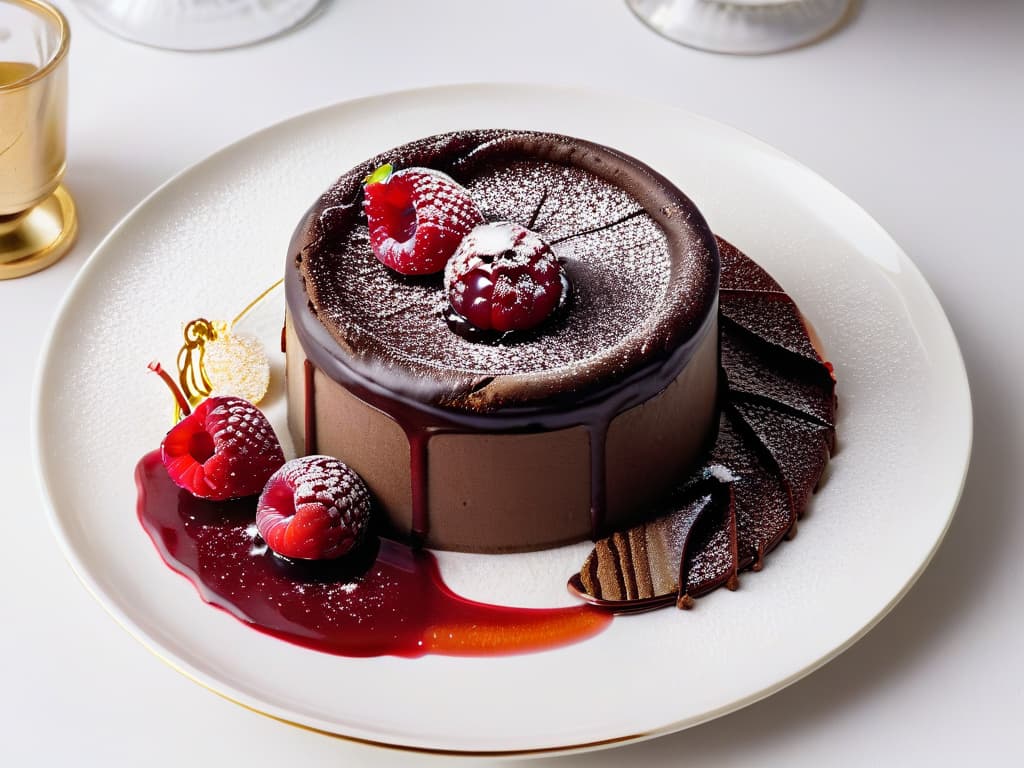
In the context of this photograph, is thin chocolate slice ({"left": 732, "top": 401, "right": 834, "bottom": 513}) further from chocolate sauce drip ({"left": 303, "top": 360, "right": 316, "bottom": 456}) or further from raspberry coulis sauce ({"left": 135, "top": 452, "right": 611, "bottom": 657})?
chocolate sauce drip ({"left": 303, "top": 360, "right": 316, "bottom": 456})

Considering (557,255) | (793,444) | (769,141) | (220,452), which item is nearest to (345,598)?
(220,452)

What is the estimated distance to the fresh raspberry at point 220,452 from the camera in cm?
234

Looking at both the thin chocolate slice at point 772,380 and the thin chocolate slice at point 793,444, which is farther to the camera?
the thin chocolate slice at point 772,380

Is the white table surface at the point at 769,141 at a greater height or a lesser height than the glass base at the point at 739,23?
lesser

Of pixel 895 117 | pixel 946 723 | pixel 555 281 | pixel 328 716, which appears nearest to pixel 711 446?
pixel 555 281

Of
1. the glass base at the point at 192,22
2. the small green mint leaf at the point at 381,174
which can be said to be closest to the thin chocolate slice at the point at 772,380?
the small green mint leaf at the point at 381,174

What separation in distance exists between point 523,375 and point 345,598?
45 centimetres

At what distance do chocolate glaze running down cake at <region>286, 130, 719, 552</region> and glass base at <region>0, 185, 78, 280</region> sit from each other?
75cm

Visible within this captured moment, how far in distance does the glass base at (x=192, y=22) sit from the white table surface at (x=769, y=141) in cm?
4

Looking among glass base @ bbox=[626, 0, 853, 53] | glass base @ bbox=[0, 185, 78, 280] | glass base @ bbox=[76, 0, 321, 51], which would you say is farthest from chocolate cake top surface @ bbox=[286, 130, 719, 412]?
glass base @ bbox=[76, 0, 321, 51]

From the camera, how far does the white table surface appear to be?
213 centimetres

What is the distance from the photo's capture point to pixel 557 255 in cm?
246

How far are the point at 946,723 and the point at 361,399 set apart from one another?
104 cm

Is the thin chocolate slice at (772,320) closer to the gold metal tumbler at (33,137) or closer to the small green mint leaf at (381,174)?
the small green mint leaf at (381,174)
